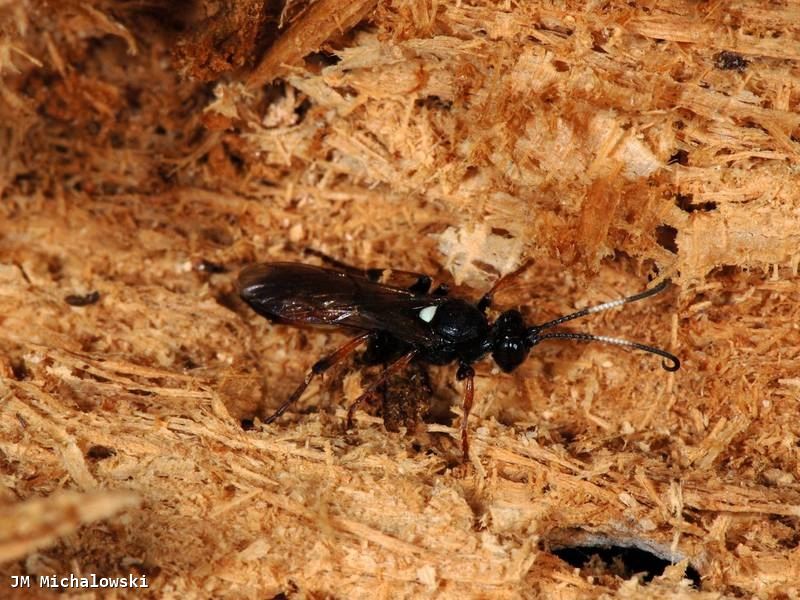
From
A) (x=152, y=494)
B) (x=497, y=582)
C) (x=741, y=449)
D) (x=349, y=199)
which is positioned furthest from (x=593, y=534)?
(x=349, y=199)

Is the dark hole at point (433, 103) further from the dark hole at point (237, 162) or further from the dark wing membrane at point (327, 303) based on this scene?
the dark hole at point (237, 162)

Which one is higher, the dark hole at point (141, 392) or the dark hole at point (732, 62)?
the dark hole at point (732, 62)

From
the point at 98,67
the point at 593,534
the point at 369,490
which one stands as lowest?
the point at 593,534

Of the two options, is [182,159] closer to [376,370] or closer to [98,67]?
[98,67]

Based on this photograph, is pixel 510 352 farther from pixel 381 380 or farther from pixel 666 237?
pixel 666 237

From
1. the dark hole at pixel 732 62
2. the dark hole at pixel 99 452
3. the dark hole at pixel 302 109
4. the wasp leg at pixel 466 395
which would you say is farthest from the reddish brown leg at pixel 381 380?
the dark hole at pixel 732 62

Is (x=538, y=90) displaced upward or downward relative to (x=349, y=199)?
upward

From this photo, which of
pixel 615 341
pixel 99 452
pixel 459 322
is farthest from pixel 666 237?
pixel 99 452
